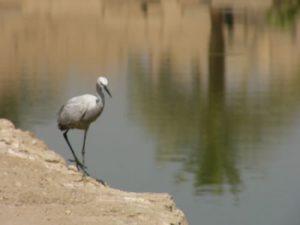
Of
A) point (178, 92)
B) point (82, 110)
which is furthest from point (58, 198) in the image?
point (178, 92)

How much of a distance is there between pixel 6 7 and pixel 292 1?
30.9 ft

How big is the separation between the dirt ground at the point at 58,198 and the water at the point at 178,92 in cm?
107

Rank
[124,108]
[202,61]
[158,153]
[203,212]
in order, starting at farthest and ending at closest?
[202,61], [124,108], [158,153], [203,212]

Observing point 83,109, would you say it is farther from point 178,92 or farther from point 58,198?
point 178,92

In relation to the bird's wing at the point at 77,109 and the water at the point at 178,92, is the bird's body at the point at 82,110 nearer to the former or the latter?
the bird's wing at the point at 77,109

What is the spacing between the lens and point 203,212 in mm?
10133

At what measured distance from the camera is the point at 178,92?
62.2ft

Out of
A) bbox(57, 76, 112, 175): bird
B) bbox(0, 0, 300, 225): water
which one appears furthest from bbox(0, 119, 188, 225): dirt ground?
bbox(0, 0, 300, 225): water

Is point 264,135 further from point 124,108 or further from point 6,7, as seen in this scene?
point 6,7

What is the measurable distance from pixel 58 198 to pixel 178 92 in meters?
12.0

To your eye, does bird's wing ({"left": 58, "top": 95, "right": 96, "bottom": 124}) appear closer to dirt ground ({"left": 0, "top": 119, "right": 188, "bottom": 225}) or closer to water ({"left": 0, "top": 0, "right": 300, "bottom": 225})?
dirt ground ({"left": 0, "top": 119, "right": 188, "bottom": 225})

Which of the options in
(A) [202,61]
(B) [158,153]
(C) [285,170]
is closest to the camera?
(C) [285,170]

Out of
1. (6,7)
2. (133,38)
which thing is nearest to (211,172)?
(133,38)

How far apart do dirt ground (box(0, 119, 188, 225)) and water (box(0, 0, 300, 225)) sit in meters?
1.07
